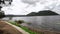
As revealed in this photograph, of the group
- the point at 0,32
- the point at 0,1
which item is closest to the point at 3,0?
the point at 0,1

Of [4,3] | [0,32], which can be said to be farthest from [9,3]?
[0,32]

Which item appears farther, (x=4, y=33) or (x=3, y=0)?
(x=3, y=0)

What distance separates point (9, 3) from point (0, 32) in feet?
20.3

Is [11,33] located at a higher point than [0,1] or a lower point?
lower

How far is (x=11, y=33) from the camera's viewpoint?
55.1ft

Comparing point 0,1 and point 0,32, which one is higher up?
point 0,1

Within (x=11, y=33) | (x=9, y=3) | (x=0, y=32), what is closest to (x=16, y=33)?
(x=11, y=33)

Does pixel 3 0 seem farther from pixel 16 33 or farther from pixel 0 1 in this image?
pixel 16 33

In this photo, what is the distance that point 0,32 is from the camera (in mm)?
17109

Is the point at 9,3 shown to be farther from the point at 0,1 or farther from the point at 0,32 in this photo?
the point at 0,32

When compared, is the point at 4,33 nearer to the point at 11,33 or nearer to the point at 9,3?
the point at 11,33

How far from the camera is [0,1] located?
2183cm

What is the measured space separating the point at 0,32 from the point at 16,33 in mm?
1669

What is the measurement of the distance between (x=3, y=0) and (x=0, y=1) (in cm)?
43
